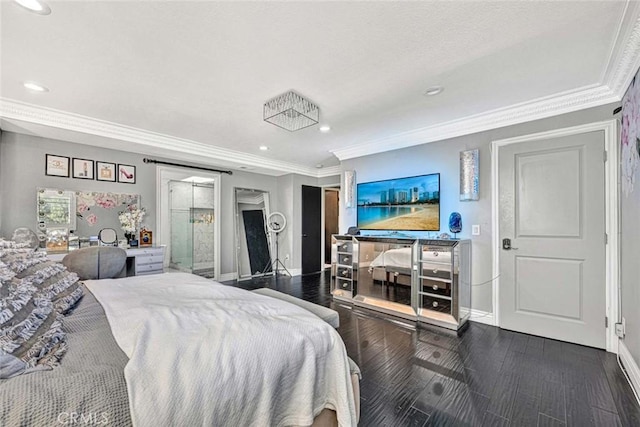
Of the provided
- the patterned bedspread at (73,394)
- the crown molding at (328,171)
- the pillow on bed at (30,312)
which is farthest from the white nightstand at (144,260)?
the crown molding at (328,171)

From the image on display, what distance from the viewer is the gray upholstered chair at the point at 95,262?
93.6 inches

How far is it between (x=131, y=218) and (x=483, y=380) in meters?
4.69

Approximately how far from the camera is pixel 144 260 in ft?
12.4

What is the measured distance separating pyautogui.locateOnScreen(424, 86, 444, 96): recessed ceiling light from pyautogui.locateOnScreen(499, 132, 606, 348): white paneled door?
1.22m

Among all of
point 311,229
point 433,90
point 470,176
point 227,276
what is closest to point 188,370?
point 433,90

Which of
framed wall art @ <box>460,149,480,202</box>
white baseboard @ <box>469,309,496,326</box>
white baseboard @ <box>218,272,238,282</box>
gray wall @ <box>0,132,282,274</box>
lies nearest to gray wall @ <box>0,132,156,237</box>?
gray wall @ <box>0,132,282,274</box>

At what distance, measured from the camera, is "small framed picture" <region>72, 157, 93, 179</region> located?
12.2ft

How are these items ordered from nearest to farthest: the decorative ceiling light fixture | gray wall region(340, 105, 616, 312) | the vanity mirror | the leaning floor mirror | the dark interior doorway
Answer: the decorative ceiling light fixture, gray wall region(340, 105, 616, 312), the vanity mirror, the leaning floor mirror, the dark interior doorway

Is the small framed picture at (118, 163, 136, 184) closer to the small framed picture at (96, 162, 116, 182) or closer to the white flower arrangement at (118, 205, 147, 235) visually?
the small framed picture at (96, 162, 116, 182)

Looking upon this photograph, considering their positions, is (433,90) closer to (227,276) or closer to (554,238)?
(554,238)

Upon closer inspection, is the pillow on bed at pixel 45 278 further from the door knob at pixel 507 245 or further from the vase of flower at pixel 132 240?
the door knob at pixel 507 245

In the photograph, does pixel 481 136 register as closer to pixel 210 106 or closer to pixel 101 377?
pixel 210 106

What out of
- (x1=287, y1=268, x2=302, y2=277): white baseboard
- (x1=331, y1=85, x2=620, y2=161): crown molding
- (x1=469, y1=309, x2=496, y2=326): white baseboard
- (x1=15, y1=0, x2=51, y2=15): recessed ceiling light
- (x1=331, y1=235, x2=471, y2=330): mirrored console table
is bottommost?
(x1=287, y1=268, x2=302, y2=277): white baseboard

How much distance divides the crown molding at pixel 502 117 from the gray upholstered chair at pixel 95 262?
353 centimetres
